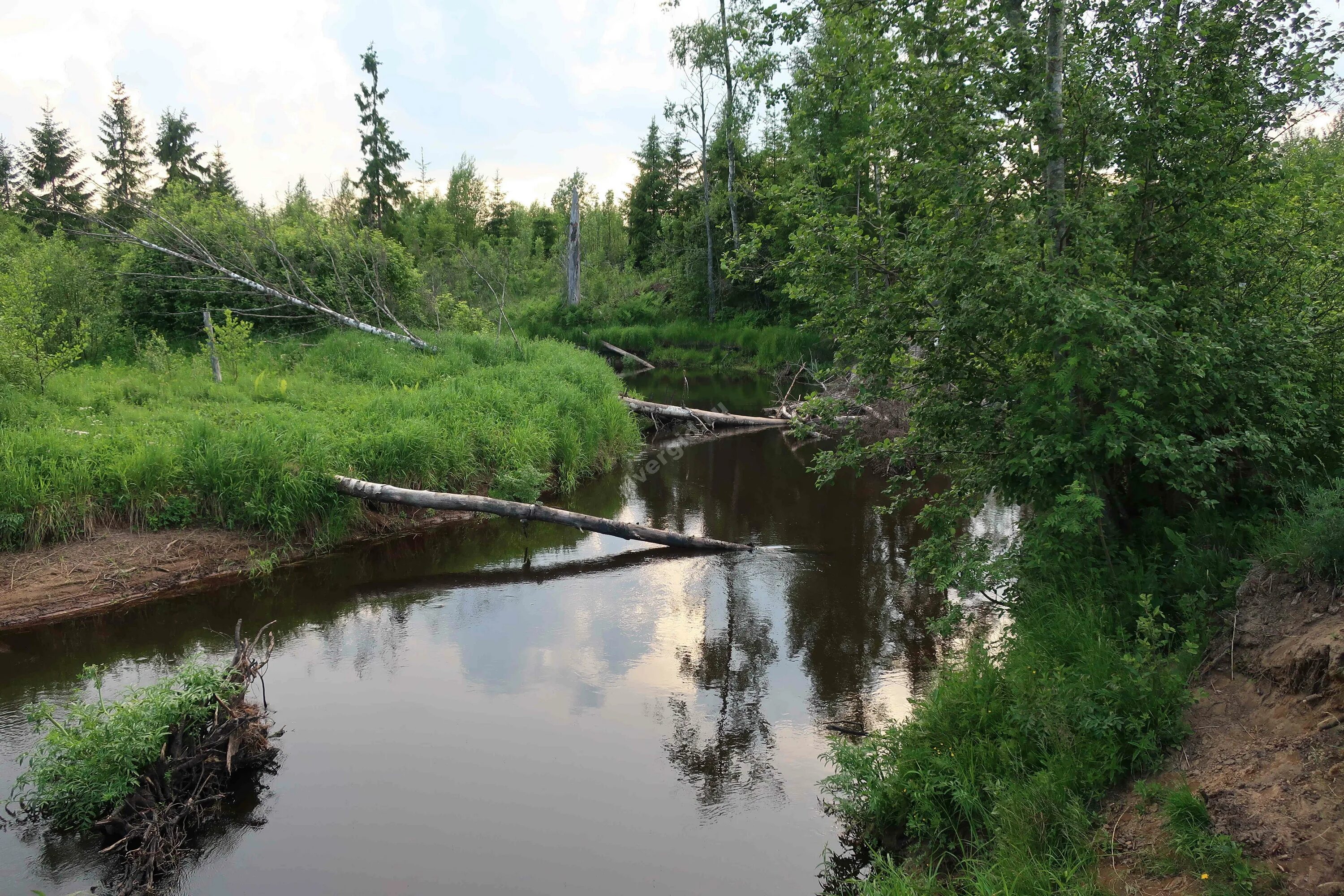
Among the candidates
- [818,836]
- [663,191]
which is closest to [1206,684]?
[818,836]

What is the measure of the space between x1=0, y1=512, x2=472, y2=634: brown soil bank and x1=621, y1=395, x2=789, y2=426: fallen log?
9252mm

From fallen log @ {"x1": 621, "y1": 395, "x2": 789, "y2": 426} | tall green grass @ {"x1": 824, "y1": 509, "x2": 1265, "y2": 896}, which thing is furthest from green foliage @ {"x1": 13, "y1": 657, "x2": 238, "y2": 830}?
fallen log @ {"x1": 621, "y1": 395, "x2": 789, "y2": 426}

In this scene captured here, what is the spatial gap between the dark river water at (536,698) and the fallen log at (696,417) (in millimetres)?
6576

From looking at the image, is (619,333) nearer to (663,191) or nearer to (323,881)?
(663,191)

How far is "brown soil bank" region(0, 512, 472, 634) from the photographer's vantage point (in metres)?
8.48

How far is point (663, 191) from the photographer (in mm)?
42906

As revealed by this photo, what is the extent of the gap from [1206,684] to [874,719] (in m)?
2.58

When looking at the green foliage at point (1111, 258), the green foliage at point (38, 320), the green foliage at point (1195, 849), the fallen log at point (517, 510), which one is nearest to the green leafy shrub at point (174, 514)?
the fallen log at point (517, 510)

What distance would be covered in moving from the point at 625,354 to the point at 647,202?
14.9m

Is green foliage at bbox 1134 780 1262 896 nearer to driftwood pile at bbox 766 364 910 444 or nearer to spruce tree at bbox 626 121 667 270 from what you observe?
driftwood pile at bbox 766 364 910 444

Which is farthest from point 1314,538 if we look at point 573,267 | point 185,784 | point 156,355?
point 573,267

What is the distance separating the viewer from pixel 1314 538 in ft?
14.2

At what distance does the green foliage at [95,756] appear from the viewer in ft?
16.5

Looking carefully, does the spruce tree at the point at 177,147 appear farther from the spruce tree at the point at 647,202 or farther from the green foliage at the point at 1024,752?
the green foliage at the point at 1024,752
